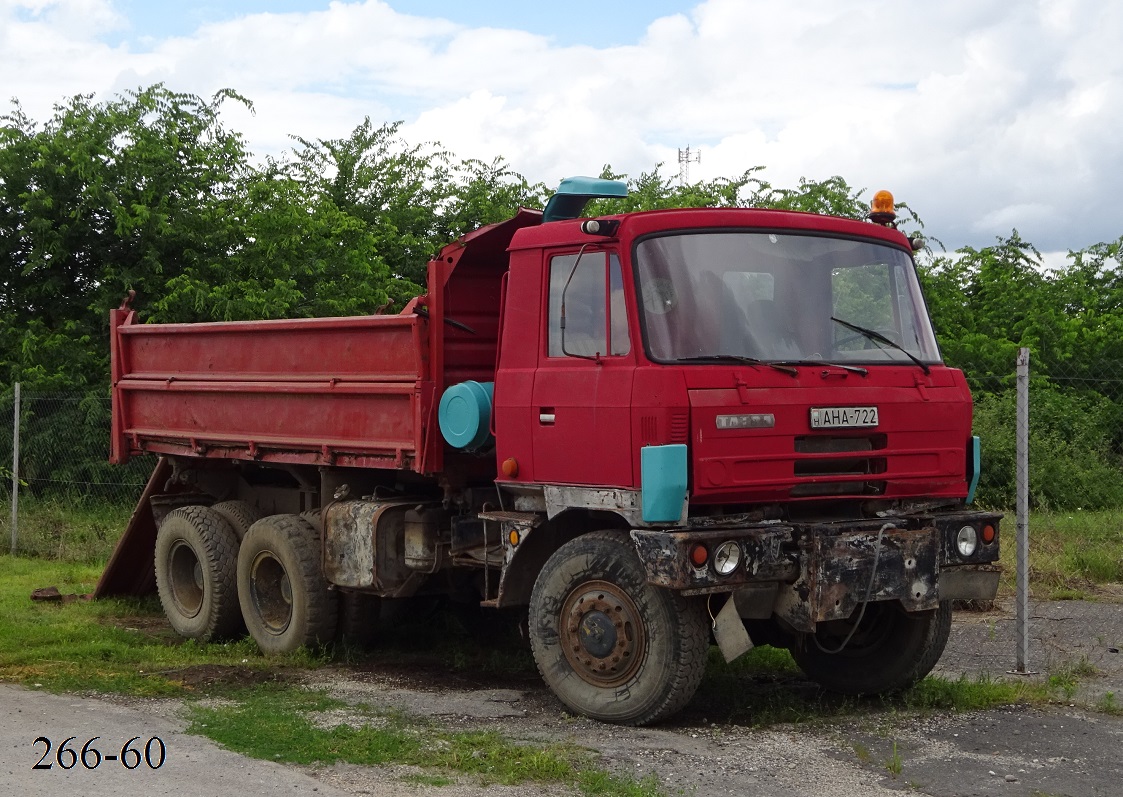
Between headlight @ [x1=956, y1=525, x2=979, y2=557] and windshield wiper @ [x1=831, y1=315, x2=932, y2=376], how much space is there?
857 millimetres

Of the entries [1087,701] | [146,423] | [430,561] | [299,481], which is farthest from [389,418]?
[1087,701]

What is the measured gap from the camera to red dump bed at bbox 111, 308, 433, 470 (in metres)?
8.38

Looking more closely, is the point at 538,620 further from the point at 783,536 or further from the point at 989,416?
the point at 989,416

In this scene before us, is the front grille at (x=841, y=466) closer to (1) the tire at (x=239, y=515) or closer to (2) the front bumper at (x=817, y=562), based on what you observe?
(2) the front bumper at (x=817, y=562)

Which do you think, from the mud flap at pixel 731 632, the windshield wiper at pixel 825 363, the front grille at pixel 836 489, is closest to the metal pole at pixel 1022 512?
the front grille at pixel 836 489

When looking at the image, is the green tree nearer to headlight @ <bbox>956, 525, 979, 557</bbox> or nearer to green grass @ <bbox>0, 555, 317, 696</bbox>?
green grass @ <bbox>0, 555, 317, 696</bbox>

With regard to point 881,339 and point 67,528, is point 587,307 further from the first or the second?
point 67,528

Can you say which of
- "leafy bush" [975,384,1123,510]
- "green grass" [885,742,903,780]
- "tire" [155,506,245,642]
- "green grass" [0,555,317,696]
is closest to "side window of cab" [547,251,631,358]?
"green grass" [885,742,903,780]

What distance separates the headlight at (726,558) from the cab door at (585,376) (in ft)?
1.85

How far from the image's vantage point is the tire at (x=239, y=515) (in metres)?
10.3

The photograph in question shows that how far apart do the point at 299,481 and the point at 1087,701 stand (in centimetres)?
523

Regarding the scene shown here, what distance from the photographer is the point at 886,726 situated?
23.0 ft

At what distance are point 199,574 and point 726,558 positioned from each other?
5.19 meters

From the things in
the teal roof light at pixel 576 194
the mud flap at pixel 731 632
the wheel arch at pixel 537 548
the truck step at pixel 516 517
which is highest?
the teal roof light at pixel 576 194
